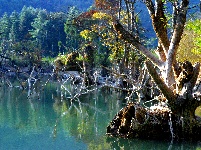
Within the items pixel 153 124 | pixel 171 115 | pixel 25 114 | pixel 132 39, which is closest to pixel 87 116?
pixel 25 114

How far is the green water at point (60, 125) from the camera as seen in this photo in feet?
41.5

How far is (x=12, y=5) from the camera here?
452 ft

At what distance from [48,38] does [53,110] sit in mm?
53846

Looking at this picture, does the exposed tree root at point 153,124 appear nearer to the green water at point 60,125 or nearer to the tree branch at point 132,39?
the green water at point 60,125

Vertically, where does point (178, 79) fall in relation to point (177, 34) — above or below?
below

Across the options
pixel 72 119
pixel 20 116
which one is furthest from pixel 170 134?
pixel 20 116

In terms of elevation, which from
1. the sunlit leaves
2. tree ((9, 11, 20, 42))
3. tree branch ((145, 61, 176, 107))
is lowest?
tree branch ((145, 61, 176, 107))

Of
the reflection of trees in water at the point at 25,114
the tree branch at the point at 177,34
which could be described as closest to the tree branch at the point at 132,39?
the tree branch at the point at 177,34

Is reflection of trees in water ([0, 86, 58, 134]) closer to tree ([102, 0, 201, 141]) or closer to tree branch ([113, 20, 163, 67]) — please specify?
tree branch ([113, 20, 163, 67])

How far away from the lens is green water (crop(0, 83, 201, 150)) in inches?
498

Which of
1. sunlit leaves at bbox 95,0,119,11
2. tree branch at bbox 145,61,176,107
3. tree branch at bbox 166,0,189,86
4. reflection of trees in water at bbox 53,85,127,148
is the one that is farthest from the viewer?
sunlit leaves at bbox 95,0,119,11

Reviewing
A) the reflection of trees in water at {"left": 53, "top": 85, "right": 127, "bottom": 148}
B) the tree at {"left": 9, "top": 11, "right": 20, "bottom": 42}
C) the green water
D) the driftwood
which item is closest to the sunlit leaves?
the reflection of trees in water at {"left": 53, "top": 85, "right": 127, "bottom": 148}

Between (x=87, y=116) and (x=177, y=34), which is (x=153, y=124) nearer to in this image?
(x=177, y=34)

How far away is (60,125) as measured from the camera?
16.2 meters
